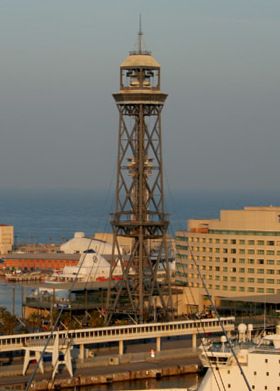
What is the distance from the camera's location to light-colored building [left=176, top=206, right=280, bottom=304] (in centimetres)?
8900

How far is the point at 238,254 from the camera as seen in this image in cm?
9044

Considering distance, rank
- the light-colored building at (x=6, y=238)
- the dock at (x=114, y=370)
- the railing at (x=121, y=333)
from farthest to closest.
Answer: the light-colored building at (x=6, y=238)
the railing at (x=121, y=333)
the dock at (x=114, y=370)

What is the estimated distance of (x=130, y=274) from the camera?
8138 cm

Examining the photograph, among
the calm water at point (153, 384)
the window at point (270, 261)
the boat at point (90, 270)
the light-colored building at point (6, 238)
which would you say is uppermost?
the light-colored building at point (6, 238)

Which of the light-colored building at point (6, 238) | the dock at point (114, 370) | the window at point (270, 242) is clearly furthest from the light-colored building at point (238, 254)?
the light-colored building at point (6, 238)

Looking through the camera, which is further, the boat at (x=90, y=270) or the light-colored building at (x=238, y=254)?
the boat at (x=90, y=270)

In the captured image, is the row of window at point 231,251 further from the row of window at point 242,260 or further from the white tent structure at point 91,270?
the white tent structure at point 91,270

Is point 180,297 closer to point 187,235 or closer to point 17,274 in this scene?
point 187,235

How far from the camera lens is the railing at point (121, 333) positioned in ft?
210

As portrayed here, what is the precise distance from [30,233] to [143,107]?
118498 mm

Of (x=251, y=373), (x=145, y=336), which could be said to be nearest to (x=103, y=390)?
(x=145, y=336)

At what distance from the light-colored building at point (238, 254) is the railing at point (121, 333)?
14289mm

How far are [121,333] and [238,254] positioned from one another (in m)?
22.6

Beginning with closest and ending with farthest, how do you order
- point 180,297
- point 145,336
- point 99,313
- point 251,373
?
point 251,373 < point 145,336 < point 99,313 < point 180,297
